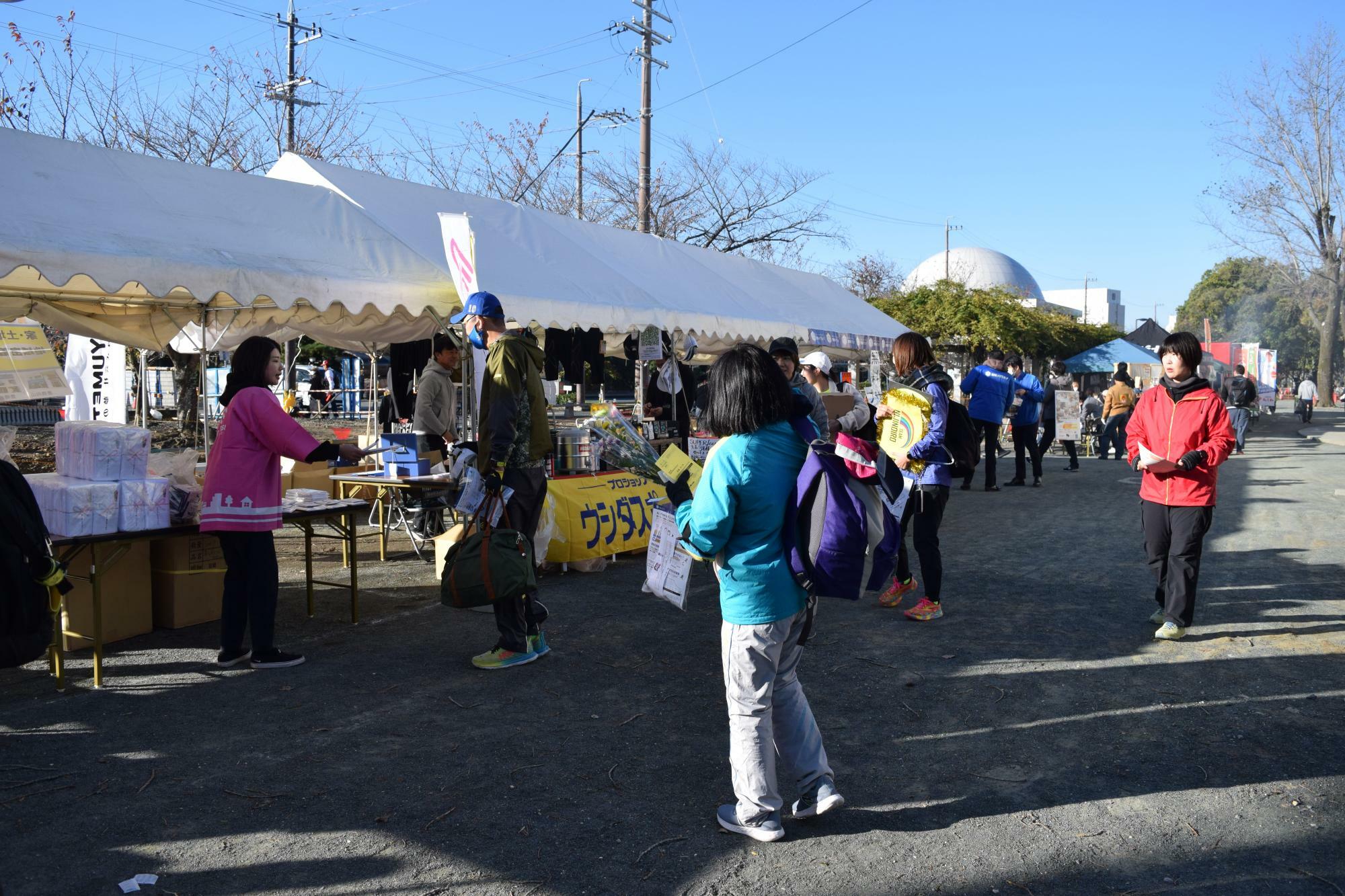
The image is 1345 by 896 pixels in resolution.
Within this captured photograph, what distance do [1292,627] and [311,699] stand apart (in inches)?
238

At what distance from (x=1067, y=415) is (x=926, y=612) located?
14494mm

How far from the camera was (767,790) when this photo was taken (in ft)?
11.3

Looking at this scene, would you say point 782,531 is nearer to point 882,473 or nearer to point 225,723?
point 882,473

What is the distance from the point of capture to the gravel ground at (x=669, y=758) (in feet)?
10.9

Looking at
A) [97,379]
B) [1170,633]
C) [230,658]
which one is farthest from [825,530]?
[97,379]

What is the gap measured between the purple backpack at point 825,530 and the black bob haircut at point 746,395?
0.23 meters


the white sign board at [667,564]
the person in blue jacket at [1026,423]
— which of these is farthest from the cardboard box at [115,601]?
the person in blue jacket at [1026,423]

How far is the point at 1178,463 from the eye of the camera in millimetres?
5738

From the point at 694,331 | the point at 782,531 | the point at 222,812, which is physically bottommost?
the point at 222,812

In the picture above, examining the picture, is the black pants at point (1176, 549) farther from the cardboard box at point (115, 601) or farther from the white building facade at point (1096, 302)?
the white building facade at point (1096, 302)

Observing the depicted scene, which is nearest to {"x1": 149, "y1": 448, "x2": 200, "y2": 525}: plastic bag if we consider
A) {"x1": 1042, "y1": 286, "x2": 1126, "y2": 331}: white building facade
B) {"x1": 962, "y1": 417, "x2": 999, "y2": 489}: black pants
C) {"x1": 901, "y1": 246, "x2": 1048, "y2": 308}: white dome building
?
{"x1": 962, "y1": 417, "x2": 999, "y2": 489}: black pants

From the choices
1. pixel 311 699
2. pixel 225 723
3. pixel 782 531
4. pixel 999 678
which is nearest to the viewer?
pixel 782 531

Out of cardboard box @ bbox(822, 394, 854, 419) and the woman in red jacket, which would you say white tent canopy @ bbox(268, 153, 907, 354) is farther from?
the woman in red jacket

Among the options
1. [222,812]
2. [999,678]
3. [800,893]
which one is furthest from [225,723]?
[999,678]
